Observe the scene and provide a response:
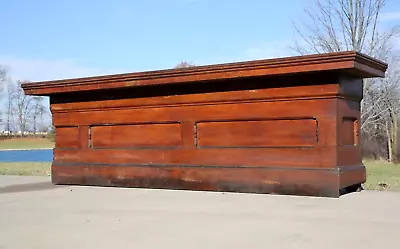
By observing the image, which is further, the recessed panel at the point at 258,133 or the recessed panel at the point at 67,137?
the recessed panel at the point at 67,137

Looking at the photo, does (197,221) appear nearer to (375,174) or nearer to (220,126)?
(220,126)

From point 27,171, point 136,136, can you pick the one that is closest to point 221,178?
point 136,136

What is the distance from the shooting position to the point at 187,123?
8438mm

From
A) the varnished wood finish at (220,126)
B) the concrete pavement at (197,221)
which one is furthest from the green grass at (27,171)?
the concrete pavement at (197,221)

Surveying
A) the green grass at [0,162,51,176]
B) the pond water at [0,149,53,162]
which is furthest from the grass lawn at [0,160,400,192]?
the pond water at [0,149,53,162]

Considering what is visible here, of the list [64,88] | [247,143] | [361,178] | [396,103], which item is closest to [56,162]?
[64,88]

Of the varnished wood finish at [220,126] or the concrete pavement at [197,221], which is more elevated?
the varnished wood finish at [220,126]

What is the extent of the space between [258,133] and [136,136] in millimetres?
2437

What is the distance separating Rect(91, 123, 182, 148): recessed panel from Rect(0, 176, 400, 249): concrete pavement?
1.03m

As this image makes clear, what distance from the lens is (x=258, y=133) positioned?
7.80 meters

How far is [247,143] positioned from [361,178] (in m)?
1.94

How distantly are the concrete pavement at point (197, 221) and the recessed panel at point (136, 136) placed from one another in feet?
3.39

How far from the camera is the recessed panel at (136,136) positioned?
8625 mm

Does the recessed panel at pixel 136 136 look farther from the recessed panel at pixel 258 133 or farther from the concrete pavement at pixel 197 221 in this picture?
the concrete pavement at pixel 197 221
